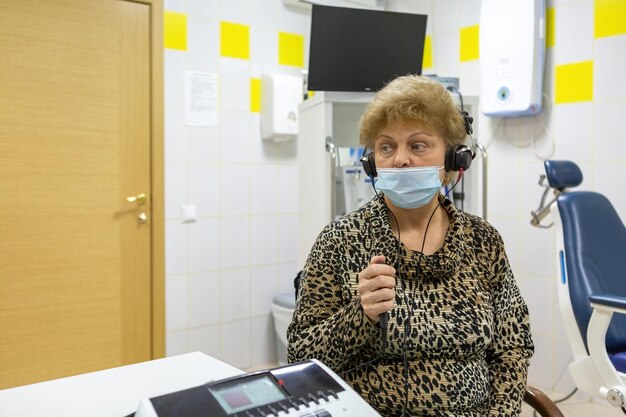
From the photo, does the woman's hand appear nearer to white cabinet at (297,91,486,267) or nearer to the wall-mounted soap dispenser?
white cabinet at (297,91,486,267)

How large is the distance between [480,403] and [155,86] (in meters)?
2.24

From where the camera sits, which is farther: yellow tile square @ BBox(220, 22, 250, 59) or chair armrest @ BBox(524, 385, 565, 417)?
yellow tile square @ BBox(220, 22, 250, 59)

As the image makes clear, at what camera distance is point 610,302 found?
171cm

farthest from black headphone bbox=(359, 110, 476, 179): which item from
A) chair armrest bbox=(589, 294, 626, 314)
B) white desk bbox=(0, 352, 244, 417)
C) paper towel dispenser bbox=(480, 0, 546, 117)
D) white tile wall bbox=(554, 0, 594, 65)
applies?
white tile wall bbox=(554, 0, 594, 65)

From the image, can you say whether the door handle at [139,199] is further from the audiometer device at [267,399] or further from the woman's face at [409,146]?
the audiometer device at [267,399]

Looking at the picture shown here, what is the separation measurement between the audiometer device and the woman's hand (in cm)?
21

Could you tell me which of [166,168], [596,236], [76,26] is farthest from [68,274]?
[596,236]

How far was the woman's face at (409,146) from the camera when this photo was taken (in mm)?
1307

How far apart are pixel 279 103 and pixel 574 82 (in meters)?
1.51

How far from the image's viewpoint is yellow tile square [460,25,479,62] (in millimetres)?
3092

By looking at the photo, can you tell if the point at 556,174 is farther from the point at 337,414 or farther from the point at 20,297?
the point at 20,297

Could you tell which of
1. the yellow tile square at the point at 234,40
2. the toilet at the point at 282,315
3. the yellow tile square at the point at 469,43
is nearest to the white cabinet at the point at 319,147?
the toilet at the point at 282,315

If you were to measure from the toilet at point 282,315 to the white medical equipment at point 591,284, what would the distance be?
57.8 inches

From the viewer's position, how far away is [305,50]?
3385 mm
